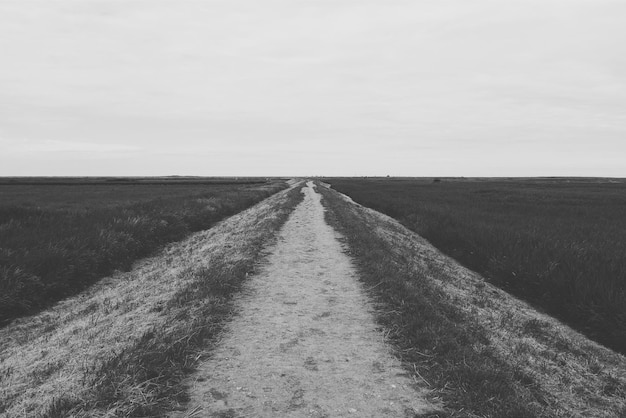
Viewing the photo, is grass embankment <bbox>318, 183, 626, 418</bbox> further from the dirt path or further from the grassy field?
the grassy field

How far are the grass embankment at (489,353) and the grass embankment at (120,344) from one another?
3104mm

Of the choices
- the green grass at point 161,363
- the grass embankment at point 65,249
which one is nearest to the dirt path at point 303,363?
the green grass at point 161,363

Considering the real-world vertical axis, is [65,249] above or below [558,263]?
above

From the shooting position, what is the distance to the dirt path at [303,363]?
411 centimetres

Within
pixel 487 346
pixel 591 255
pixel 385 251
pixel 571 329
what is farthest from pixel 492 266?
pixel 487 346

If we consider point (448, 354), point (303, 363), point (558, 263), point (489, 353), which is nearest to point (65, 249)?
point (303, 363)

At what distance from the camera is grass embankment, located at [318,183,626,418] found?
445cm

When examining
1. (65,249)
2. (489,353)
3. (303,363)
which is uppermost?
(65,249)

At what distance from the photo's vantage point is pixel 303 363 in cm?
513

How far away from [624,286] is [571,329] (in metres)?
2.00

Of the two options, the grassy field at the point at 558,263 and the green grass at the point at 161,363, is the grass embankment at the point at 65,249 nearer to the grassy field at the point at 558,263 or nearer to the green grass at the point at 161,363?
the green grass at the point at 161,363

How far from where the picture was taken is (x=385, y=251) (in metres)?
13.0

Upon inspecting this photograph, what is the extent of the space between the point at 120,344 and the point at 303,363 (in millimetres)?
2835

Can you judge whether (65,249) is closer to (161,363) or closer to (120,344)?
(120,344)
